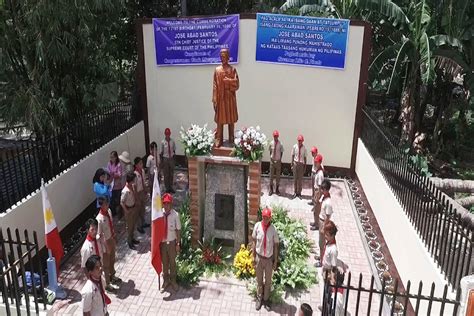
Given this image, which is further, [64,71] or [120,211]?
[64,71]

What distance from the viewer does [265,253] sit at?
6.62 metres

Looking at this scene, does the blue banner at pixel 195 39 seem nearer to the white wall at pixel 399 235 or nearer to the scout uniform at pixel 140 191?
the scout uniform at pixel 140 191

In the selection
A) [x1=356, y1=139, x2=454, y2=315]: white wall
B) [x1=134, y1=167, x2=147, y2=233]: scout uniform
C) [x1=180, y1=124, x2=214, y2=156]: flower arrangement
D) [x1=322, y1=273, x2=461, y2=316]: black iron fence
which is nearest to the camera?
[x1=322, y1=273, x2=461, y2=316]: black iron fence

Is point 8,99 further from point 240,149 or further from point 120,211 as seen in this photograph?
point 240,149

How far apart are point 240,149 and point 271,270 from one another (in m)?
2.16

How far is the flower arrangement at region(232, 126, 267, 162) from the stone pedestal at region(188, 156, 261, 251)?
0.45 ft

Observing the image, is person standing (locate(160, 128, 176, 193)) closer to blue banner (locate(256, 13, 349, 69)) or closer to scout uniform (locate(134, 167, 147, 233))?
scout uniform (locate(134, 167, 147, 233))

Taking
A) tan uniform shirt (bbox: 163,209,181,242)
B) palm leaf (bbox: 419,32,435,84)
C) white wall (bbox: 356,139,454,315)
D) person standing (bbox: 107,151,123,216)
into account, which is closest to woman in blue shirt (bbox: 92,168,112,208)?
person standing (bbox: 107,151,123,216)

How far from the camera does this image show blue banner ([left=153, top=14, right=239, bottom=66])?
11.6 m

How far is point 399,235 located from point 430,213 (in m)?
1.44

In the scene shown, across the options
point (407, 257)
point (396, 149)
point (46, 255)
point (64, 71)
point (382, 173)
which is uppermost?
point (64, 71)

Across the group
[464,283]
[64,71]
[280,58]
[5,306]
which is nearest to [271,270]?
[464,283]

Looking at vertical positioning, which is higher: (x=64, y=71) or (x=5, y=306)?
(x=64, y=71)

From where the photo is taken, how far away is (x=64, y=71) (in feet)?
35.6
